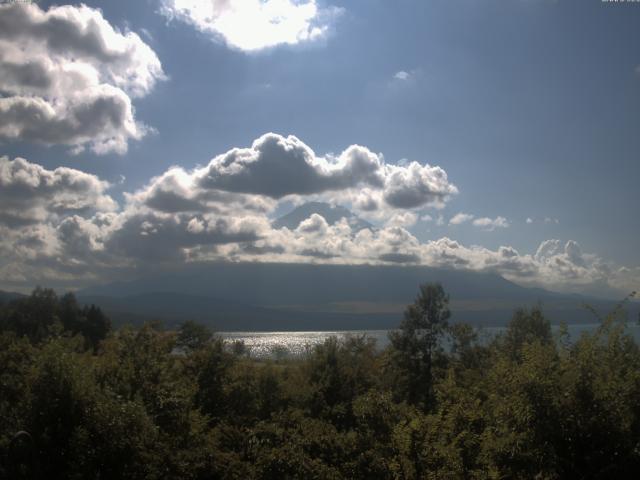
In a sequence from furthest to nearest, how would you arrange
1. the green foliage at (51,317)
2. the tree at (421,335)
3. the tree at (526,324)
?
1. the green foliage at (51,317)
2. the tree at (526,324)
3. the tree at (421,335)

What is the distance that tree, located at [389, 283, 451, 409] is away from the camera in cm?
4819

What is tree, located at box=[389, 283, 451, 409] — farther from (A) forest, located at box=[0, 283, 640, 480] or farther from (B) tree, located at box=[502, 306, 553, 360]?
(A) forest, located at box=[0, 283, 640, 480]

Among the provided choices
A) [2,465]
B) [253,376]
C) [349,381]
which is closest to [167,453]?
[2,465]

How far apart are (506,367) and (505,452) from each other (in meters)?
2.99

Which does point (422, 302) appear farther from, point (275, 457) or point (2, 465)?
point (2, 465)

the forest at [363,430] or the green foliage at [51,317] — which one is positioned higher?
the forest at [363,430]

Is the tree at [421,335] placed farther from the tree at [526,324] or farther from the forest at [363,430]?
the forest at [363,430]

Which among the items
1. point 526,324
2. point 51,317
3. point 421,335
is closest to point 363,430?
point 421,335

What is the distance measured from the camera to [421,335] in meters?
50.5

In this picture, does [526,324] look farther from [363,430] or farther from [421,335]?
[363,430]

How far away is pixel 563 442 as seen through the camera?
42.7 feet

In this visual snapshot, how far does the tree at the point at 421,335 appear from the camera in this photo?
4819 centimetres

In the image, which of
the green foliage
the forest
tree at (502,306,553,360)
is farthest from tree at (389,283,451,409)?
the green foliage

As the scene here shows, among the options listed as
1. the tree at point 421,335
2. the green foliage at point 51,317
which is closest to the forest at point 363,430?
the tree at point 421,335
